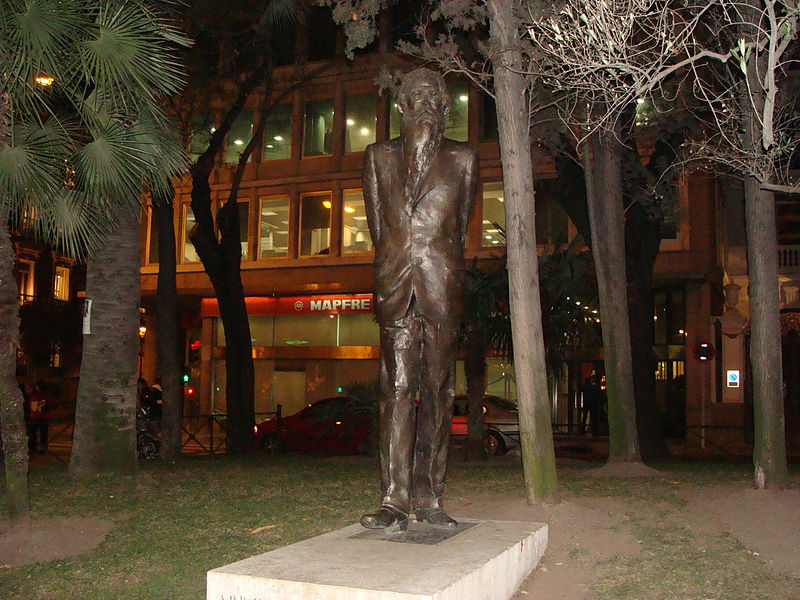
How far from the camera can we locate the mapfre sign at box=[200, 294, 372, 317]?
102 ft

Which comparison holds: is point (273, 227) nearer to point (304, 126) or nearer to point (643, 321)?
point (304, 126)

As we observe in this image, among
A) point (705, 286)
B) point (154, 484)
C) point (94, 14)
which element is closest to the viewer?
point (94, 14)

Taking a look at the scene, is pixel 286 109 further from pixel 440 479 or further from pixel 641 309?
pixel 440 479

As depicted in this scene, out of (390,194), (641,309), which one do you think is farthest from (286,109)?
(390,194)

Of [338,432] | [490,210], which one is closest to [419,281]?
[338,432]

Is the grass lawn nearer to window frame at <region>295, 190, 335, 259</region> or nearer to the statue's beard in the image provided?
the statue's beard

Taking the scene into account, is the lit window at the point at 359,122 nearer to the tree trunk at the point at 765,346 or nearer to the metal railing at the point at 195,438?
the metal railing at the point at 195,438

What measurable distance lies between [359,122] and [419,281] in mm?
26459

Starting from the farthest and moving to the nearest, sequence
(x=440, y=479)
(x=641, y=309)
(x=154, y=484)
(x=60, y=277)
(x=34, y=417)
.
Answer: (x=60, y=277), (x=34, y=417), (x=641, y=309), (x=154, y=484), (x=440, y=479)

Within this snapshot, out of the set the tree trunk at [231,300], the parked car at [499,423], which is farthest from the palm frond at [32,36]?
the parked car at [499,423]

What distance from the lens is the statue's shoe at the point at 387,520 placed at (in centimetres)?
554

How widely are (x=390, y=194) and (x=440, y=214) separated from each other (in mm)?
373

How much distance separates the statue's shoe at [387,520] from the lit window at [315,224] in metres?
→ 26.3

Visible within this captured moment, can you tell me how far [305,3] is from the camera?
18172 millimetres
